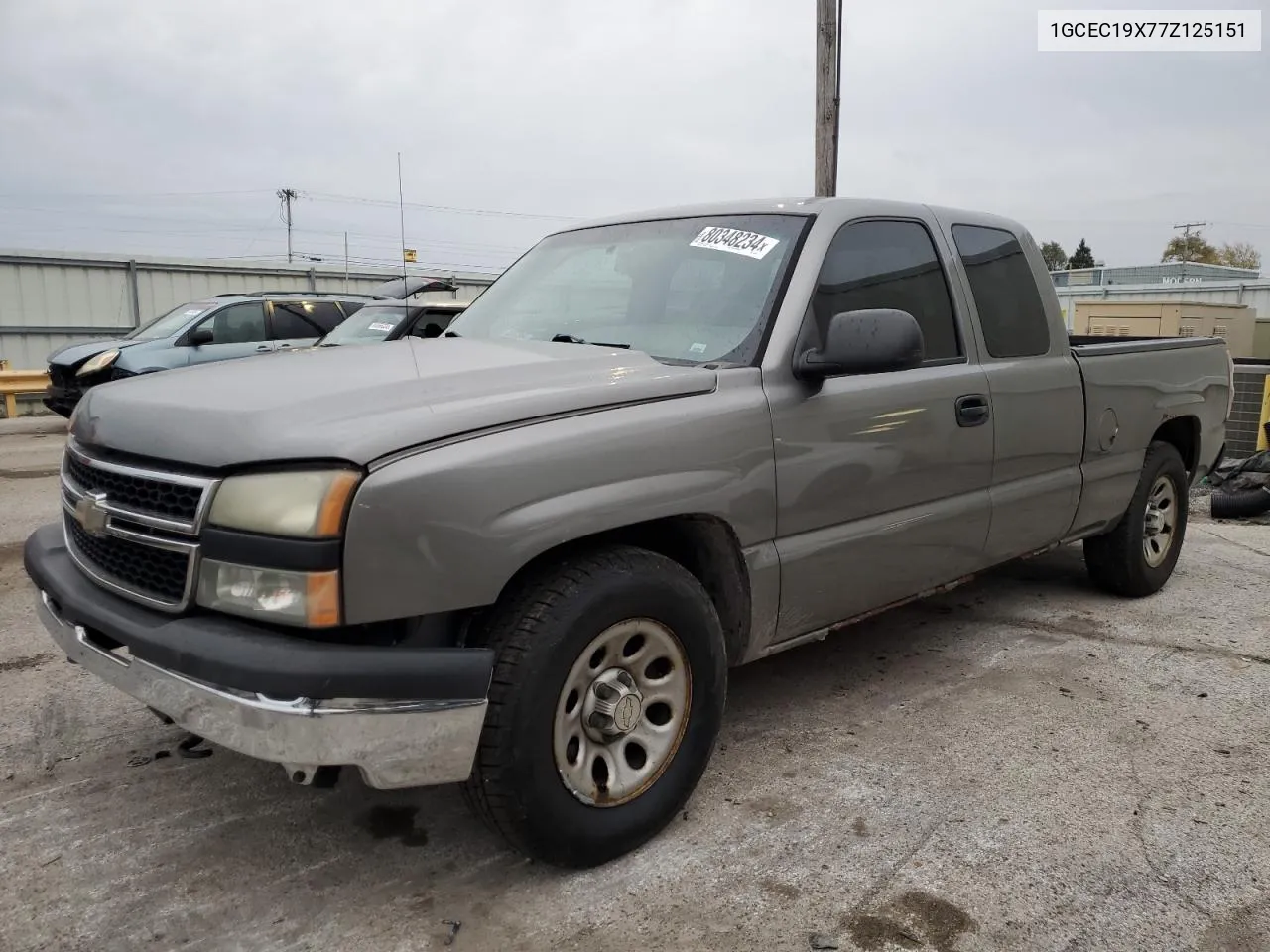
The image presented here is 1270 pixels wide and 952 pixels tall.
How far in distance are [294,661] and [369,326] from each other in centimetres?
785

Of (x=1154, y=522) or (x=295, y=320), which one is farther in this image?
(x=295, y=320)

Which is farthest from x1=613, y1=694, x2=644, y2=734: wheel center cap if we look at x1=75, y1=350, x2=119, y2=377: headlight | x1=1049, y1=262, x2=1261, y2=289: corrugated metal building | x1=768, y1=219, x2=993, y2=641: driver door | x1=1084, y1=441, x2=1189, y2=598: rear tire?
x1=1049, y1=262, x2=1261, y2=289: corrugated metal building

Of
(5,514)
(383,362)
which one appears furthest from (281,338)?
(383,362)

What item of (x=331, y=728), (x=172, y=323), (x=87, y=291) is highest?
(x=87, y=291)

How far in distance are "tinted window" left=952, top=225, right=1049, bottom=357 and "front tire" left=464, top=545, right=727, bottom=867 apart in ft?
6.47

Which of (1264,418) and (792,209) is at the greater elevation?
(792,209)

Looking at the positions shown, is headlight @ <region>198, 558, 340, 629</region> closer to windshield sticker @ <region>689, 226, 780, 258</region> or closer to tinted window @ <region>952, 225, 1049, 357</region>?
windshield sticker @ <region>689, 226, 780, 258</region>

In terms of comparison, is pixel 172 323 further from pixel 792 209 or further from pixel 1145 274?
pixel 1145 274

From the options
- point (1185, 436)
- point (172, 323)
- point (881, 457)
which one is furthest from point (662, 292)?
point (172, 323)

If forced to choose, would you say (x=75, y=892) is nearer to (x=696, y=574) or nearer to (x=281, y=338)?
(x=696, y=574)

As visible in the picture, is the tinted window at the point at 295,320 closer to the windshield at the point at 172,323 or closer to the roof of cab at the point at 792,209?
the windshield at the point at 172,323

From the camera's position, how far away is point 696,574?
292 centimetres

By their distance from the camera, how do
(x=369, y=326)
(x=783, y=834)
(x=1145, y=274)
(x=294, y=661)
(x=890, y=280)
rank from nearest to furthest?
(x=294, y=661) < (x=783, y=834) < (x=890, y=280) < (x=369, y=326) < (x=1145, y=274)

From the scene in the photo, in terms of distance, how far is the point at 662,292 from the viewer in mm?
3301
